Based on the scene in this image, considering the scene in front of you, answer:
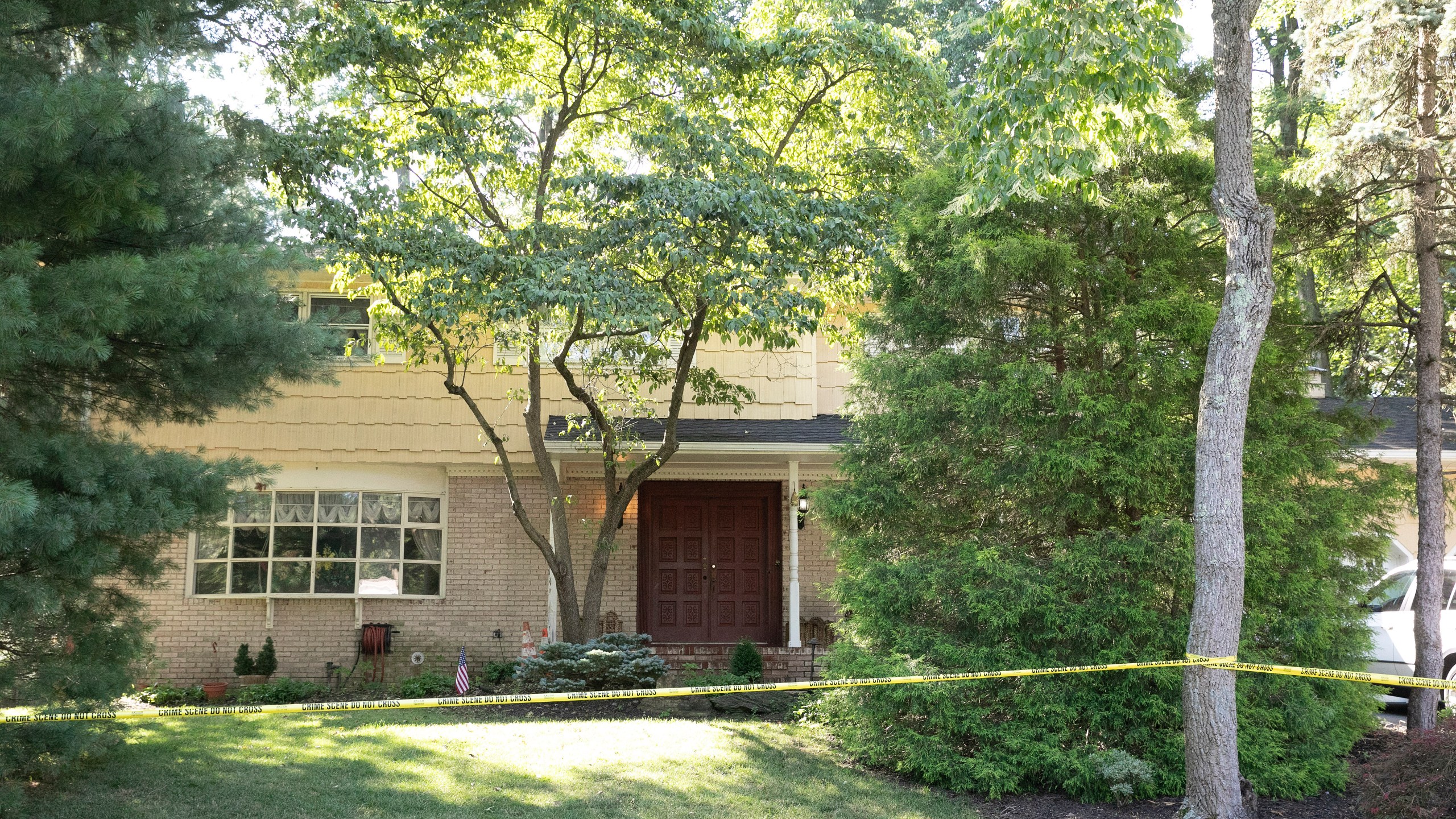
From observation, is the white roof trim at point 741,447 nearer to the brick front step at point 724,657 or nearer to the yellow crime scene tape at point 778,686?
the brick front step at point 724,657

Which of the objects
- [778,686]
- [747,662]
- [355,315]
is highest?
[355,315]

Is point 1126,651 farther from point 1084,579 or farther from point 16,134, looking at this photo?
point 16,134

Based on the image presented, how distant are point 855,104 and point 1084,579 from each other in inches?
271

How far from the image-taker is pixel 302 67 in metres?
10.4

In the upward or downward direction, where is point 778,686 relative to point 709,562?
downward

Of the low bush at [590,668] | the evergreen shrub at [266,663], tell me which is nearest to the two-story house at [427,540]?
the evergreen shrub at [266,663]

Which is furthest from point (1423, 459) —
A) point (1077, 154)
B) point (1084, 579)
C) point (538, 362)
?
point (538, 362)

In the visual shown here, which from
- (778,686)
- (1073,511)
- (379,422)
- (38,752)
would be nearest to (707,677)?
(379,422)

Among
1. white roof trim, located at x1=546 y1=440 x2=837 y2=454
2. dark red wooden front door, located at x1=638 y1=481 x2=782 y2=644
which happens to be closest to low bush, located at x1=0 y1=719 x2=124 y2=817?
white roof trim, located at x1=546 y1=440 x2=837 y2=454

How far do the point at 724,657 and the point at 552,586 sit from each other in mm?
2489

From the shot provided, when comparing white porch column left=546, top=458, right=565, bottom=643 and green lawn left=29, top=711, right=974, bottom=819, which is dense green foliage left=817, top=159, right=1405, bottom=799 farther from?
white porch column left=546, top=458, right=565, bottom=643

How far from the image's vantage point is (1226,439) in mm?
6887

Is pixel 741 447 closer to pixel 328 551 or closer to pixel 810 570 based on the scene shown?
pixel 810 570

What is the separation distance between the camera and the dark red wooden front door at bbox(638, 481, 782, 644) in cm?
1465
